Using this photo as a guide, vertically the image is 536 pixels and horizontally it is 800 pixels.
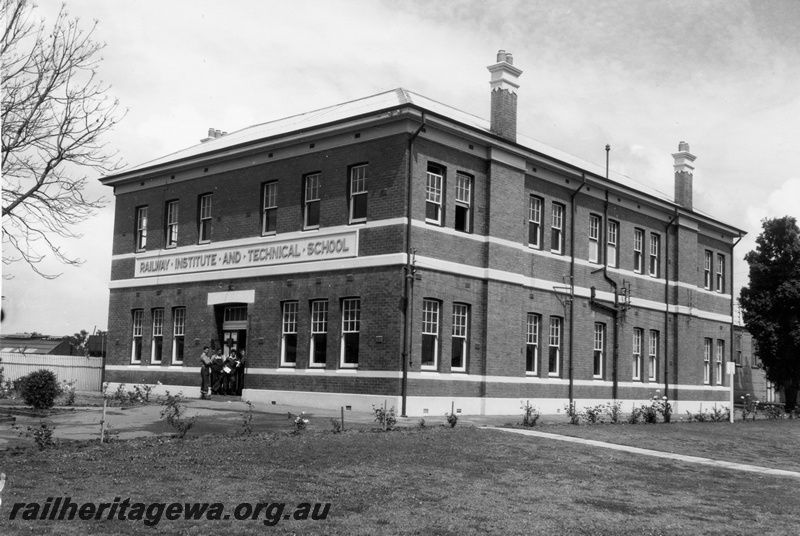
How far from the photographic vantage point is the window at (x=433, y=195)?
2508 centimetres

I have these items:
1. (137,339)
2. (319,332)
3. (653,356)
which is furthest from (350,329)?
(653,356)

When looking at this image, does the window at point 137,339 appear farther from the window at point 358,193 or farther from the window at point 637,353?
the window at point 637,353

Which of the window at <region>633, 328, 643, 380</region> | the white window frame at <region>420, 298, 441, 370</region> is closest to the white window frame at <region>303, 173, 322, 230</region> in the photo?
the white window frame at <region>420, 298, 441, 370</region>

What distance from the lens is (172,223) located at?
31656 mm

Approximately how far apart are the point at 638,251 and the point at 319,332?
16295mm

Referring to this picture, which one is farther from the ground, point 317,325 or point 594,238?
point 594,238

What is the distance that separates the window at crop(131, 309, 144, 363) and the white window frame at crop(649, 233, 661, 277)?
21511 millimetres

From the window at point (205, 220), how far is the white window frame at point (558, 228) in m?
12.5

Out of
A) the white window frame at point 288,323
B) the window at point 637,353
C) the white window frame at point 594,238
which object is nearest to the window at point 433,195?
the white window frame at point 288,323

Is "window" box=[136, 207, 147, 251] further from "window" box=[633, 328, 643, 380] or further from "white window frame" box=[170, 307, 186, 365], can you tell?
"window" box=[633, 328, 643, 380]

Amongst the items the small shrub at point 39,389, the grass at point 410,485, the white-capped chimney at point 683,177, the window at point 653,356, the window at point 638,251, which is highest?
the white-capped chimney at point 683,177

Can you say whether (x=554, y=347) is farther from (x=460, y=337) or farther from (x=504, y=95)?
(x=504, y=95)

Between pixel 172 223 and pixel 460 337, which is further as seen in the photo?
pixel 172 223

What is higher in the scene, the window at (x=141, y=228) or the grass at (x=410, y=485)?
the window at (x=141, y=228)
